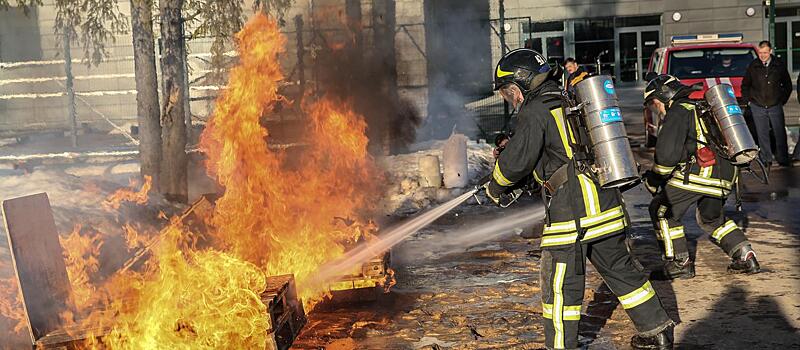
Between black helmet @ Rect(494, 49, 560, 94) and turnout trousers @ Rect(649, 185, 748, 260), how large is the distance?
226 centimetres

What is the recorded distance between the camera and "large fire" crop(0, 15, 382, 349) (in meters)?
4.91

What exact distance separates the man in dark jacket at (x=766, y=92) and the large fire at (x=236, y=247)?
5674 mm

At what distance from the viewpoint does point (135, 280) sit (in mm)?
5770

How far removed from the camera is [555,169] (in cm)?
469

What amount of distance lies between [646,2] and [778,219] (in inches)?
827

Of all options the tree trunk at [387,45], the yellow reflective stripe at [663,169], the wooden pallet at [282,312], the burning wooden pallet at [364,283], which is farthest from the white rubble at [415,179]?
the wooden pallet at [282,312]

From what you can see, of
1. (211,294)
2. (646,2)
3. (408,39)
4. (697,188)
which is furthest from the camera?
(646,2)

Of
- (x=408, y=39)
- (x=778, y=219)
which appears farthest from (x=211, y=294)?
(x=408, y=39)

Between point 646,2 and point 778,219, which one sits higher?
point 646,2

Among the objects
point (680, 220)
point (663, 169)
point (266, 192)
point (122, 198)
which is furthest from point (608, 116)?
point (122, 198)

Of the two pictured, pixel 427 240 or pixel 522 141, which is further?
pixel 427 240

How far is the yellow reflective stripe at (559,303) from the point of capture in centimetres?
461

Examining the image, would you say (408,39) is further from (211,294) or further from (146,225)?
(211,294)

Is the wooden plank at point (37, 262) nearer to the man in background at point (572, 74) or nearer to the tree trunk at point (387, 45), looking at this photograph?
the man in background at point (572, 74)
